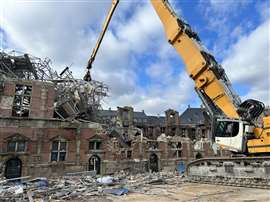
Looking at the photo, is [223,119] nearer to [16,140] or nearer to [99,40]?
[99,40]

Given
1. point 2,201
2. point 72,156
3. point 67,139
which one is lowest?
point 2,201

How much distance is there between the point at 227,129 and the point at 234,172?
2173 millimetres

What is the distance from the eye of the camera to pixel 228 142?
418 inches

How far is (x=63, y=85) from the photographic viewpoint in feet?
66.4

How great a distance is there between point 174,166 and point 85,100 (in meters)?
15.0

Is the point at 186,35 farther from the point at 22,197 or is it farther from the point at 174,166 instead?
the point at 174,166

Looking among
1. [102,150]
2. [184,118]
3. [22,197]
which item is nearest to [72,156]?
[102,150]

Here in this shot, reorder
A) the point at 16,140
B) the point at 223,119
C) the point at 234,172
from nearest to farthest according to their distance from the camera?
the point at 223,119, the point at 234,172, the point at 16,140

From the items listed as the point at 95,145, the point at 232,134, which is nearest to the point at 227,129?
the point at 232,134

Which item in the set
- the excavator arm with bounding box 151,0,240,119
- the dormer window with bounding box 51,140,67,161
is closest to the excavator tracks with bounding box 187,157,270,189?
the excavator arm with bounding box 151,0,240,119

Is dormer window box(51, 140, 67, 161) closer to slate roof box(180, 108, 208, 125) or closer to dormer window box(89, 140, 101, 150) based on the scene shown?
dormer window box(89, 140, 101, 150)

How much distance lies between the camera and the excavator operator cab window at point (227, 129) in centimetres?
1049

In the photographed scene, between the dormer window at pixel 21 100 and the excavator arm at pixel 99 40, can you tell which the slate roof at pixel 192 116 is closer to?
the excavator arm at pixel 99 40

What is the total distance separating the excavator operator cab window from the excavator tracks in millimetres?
1251
